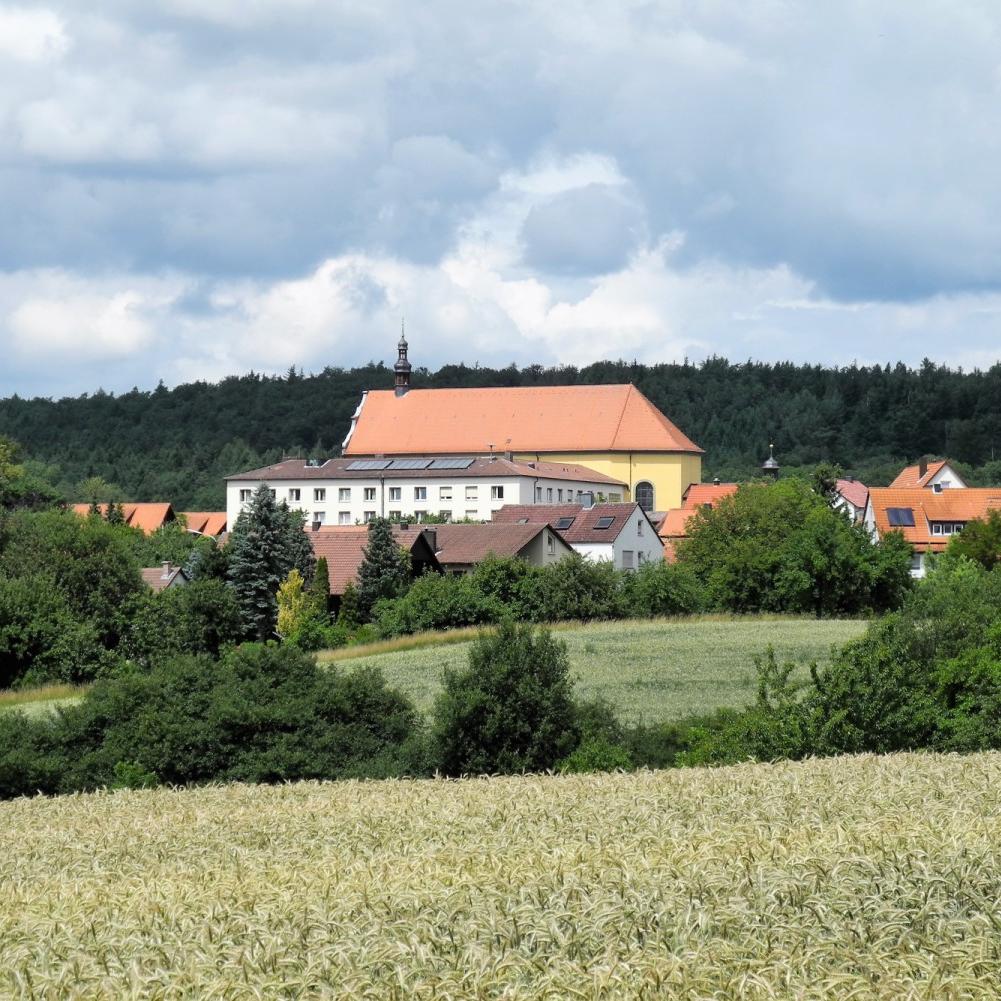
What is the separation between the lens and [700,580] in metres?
71.2

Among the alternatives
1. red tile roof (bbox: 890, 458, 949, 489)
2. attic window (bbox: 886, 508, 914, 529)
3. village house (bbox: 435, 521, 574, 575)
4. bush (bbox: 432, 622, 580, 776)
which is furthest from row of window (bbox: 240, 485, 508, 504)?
bush (bbox: 432, 622, 580, 776)

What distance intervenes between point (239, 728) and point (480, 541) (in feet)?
181

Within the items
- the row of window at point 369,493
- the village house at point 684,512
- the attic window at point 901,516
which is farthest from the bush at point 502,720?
the row of window at point 369,493

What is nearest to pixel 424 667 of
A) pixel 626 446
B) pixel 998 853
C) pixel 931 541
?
pixel 998 853

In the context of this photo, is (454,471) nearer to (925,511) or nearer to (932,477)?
(925,511)

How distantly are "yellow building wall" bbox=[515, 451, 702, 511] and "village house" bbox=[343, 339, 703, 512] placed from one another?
88mm

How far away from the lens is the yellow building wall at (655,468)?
132 m

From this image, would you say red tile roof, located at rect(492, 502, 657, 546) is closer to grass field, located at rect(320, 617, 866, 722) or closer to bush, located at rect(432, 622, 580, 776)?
grass field, located at rect(320, 617, 866, 722)

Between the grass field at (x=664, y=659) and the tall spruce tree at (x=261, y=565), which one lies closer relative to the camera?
the grass field at (x=664, y=659)

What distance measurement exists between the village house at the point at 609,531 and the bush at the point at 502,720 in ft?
201

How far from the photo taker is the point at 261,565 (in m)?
69.8

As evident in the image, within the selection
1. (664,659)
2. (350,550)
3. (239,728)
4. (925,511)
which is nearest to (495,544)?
(350,550)

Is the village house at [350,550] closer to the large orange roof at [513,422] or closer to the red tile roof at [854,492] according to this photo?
the red tile roof at [854,492]

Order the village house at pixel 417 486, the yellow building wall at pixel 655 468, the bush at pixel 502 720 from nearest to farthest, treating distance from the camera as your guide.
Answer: the bush at pixel 502 720
the village house at pixel 417 486
the yellow building wall at pixel 655 468
